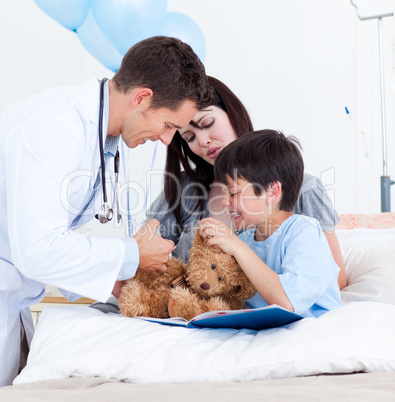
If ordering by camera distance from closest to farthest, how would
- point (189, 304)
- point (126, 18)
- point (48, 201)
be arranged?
point (48, 201) < point (189, 304) < point (126, 18)

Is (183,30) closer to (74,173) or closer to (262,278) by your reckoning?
(74,173)

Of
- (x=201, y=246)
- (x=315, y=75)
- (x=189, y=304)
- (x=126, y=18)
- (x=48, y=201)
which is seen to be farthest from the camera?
(x=315, y=75)

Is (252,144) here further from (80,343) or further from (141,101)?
(80,343)

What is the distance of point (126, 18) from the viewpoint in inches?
84.5

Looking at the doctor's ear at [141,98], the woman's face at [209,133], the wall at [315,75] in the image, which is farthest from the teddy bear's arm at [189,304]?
the wall at [315,75]

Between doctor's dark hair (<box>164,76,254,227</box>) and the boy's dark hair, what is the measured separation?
0.34 m

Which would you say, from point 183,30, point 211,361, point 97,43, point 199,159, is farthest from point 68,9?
point 211,361

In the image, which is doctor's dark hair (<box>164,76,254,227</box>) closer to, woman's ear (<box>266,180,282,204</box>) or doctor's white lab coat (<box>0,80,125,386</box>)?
woman's ear (<box>266,180,282,204</box>)

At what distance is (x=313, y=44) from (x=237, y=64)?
462mm

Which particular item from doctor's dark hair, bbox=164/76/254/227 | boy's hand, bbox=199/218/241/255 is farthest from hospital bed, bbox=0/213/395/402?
doctor's dark hair, bbox=164/76/254/227

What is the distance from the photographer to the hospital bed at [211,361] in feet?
2.51

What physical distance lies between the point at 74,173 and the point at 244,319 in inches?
21.4

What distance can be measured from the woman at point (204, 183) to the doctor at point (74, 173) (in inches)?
11.6

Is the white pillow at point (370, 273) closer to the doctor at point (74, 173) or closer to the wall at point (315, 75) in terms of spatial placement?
the doctor at point (74, 173)
